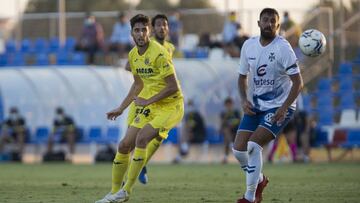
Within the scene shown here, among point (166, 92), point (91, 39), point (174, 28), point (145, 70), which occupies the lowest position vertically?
point (91, 39)

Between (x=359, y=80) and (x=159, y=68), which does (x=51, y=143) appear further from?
(x=159, y=68)

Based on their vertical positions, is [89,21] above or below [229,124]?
above

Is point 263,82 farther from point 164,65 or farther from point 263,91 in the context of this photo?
point 164,65

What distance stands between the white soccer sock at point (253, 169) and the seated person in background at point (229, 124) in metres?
15.9

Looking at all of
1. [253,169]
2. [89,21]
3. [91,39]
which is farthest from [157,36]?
[91,39]

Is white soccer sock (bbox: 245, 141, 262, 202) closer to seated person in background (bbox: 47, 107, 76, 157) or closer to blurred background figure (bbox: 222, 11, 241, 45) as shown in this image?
seated person in background (bbox: 47, 107, 76, 157)

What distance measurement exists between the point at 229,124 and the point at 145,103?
51.5 ft

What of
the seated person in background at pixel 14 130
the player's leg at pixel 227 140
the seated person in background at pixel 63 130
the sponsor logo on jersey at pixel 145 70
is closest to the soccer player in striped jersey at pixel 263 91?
the sponsor logo on jersey at pixel 145 70

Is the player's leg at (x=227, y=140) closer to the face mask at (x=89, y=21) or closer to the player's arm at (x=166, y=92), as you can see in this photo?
the face mask at (x=89, y=21)

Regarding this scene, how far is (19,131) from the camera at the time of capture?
101 ft

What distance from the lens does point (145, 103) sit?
43.2ft

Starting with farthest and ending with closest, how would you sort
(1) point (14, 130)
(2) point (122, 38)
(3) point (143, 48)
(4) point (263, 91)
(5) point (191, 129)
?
(2) point (122, 38) < (1) point (14, 130) < (5) point (191, 129) < (3) point (143, 48) < (4) point (263, 91)

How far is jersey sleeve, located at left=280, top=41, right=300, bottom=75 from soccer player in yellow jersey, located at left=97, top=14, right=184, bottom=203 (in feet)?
5.19

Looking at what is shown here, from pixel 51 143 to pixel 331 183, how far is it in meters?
14.8
